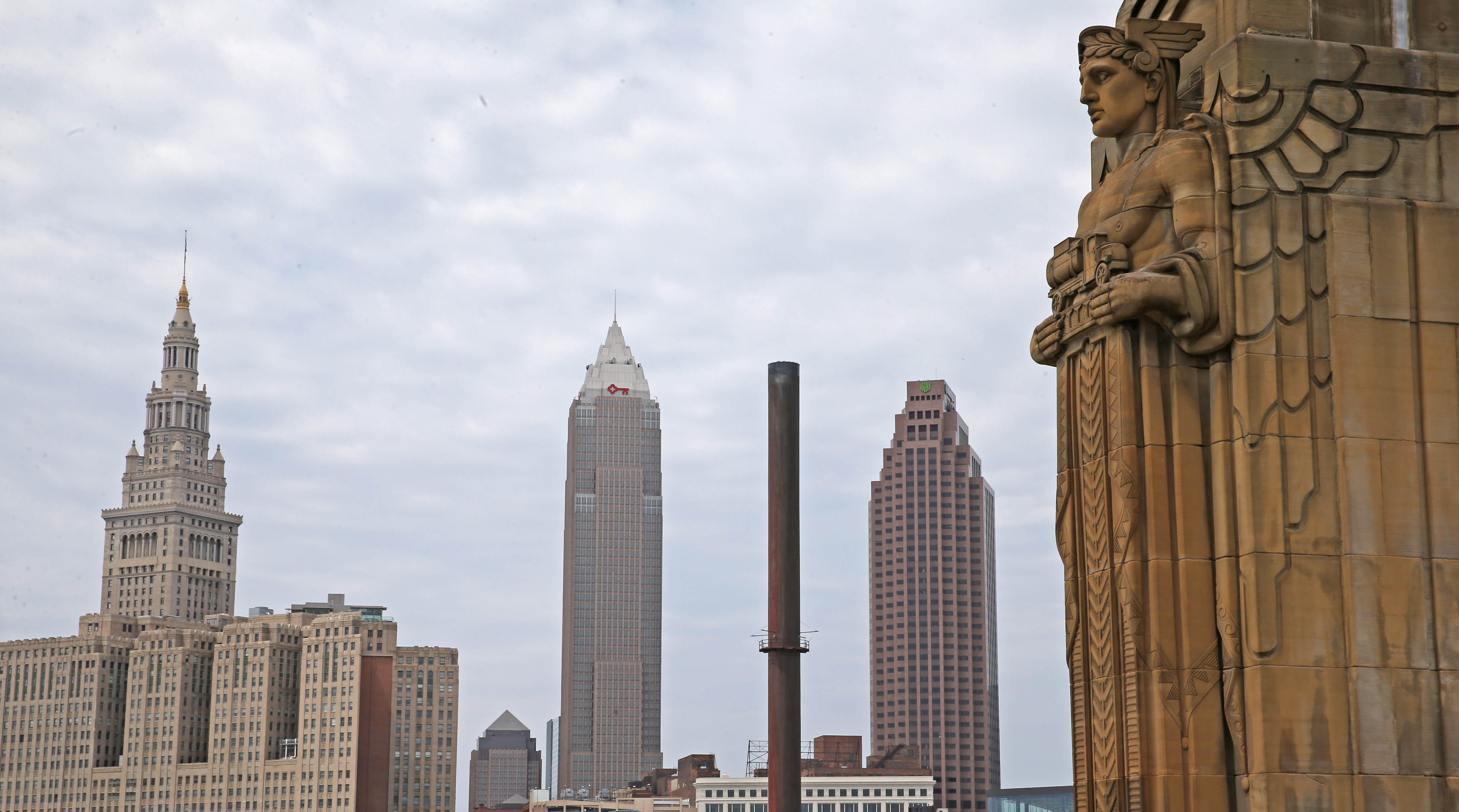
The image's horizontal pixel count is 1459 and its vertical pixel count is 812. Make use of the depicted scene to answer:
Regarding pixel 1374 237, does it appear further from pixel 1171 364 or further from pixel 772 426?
pixel 772 426

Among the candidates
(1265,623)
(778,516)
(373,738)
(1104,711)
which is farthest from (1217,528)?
(373,738)

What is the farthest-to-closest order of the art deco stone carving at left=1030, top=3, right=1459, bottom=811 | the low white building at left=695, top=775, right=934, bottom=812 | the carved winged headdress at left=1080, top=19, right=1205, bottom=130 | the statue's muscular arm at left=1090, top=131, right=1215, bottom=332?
the low white building at left=695, top=775, right=934, bottom=812 → the carved winged headdress at left=1080, top=19, right=1205, bottom=130 → the statue's muscular arm at left=1090, top=131, right=1215, bottom=332 → the art deco stone carving at left=1030, top=3, right=1459, bottom=811

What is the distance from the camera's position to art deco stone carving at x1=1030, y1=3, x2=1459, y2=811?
1359 centimetres

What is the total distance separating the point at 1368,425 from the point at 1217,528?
4.91 ft

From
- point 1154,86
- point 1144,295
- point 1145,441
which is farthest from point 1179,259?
point 1154,86

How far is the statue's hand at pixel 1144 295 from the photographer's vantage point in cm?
1415

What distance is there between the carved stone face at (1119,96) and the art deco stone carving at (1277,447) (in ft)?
0.89

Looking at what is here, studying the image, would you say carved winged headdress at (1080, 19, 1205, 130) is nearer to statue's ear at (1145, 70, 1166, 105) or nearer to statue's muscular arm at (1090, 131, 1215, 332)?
statue's ear at (1145, 70, 1166, 105)

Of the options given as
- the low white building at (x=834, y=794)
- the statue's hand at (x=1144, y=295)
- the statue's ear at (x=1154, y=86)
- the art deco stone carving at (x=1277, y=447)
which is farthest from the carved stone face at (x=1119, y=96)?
the low white building at (x=834, y=794)

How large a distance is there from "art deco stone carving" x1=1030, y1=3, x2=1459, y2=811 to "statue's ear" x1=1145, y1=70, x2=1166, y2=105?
8.7 inches

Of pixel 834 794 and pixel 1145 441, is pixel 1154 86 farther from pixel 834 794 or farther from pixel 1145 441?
pixel 834 794

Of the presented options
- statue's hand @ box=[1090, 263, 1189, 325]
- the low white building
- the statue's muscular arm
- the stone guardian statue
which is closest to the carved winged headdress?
the stone guardian statue

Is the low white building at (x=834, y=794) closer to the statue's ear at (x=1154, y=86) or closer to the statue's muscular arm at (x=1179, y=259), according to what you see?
the statue's ear at (x=1154, y=86)

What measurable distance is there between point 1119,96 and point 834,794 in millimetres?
161502
